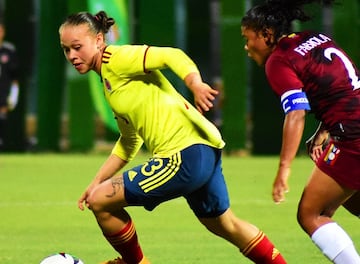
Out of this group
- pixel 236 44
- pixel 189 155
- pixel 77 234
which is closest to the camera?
pixel 189 155

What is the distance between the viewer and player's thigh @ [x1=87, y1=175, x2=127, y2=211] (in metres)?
6.62

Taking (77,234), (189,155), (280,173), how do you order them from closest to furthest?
1. (280,173)
2. (189,155)
3. (77,234)

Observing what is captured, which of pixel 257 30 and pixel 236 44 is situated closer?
pixel 257 30

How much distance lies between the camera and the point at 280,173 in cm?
616

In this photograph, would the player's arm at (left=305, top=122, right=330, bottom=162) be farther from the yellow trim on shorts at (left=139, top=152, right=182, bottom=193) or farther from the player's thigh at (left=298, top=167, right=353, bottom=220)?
the yellow trim on shorts at (left=139, top=152, right=182, bottom=193)

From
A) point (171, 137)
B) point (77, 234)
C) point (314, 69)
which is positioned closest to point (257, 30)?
point (314, 69)

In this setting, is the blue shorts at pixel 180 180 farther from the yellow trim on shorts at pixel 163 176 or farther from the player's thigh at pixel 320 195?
the player's thigh at pixel 320 195

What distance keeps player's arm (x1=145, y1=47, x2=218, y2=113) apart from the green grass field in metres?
2.21

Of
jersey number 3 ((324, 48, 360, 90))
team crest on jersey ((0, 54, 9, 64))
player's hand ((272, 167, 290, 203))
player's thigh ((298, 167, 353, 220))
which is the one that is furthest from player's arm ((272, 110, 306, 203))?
team crest on jersey ((0, 54, 9, 64))

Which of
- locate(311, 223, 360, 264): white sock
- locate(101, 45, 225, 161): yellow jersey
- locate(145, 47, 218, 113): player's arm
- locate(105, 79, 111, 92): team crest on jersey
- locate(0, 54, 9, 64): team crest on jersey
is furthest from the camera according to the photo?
locate(0, 54, 9, 64): team crest on jersey

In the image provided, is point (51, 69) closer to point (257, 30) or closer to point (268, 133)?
point (268, 133)

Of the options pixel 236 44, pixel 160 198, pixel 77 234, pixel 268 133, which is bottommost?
pixel 268 133

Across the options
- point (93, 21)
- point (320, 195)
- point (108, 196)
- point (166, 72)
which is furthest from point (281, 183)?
point (166, 72)

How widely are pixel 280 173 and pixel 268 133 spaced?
533 inches
